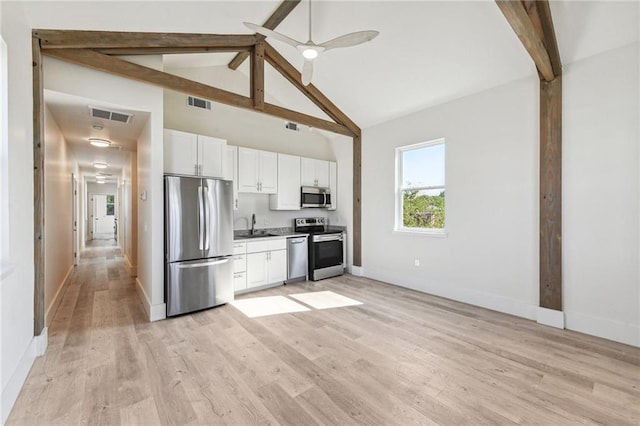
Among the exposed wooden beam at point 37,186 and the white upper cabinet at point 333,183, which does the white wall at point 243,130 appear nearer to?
the white upper cabinet at point 333,183

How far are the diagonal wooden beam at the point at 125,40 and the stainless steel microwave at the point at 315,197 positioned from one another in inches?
109

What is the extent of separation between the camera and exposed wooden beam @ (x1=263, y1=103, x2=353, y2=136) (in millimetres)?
4359

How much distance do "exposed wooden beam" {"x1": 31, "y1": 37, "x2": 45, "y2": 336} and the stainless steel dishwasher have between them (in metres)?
3.19

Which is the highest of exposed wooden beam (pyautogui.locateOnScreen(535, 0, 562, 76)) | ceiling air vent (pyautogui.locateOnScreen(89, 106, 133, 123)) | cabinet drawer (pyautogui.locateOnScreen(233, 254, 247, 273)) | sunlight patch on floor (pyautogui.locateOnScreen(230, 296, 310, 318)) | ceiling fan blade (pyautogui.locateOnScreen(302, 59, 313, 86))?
exposed wooden beam (pyautogui.locateOnScreen(535, 0, 562, 76))

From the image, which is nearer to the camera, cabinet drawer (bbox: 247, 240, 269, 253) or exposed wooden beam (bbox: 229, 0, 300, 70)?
exposed wooden beam (bbox: 229, 0, 300, 70)

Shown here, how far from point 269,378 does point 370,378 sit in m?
0.80

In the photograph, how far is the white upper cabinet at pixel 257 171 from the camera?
4836 millimetres

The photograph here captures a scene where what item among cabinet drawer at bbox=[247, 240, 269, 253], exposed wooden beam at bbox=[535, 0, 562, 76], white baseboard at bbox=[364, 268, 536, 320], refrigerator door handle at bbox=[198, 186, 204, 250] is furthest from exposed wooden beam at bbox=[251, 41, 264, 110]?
white baseboard at bbox=[364, 268, 536, 320]

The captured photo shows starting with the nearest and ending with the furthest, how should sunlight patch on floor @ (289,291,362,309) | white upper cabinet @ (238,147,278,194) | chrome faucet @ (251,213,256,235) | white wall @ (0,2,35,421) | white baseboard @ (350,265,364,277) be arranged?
1. white wall @ (0,2,35,421)
2. sunlight patch on floor @ (289,291,362,309)
3. white upper cabinet @ (238,147,278,194)
4. chrome faucet @ (251,213,256,235)
5. white baseboard @ (350,265,364,277)

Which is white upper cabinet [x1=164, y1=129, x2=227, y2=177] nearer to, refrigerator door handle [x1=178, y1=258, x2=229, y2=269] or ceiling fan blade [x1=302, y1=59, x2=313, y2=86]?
refrigerator door handle [x1=178, y1=258, x2=229, y2=269]

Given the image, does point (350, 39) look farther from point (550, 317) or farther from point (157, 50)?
point (550, 317)

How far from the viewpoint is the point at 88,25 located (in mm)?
2719

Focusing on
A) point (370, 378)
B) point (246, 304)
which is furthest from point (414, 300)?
point (246, 304)

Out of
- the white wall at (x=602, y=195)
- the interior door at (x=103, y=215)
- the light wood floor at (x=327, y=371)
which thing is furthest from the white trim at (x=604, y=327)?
the interior door at (x=103, y=215)
